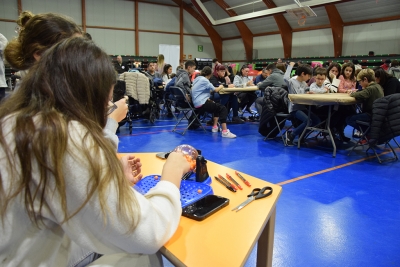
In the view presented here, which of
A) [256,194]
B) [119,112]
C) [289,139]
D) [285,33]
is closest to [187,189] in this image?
[256,194]

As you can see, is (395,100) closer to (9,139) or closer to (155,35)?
(9,139)

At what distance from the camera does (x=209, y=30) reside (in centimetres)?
1711

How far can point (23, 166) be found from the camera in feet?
1.92

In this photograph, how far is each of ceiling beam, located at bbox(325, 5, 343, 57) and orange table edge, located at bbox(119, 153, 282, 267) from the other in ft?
41.0

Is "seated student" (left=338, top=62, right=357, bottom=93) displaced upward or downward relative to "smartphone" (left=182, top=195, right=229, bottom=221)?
upward

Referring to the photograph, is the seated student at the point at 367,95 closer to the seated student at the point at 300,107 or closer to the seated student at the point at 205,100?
the seated student at the point at 300,107

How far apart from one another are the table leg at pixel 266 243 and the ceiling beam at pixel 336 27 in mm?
12458

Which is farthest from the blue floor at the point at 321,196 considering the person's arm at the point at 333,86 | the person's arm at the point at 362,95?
the person's arm at the point at 333,86

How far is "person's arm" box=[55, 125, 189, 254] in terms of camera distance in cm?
60

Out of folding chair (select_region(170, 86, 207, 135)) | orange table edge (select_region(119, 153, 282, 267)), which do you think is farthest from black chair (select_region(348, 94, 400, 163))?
orange table edge (select_region(119, 153, 282, 267))

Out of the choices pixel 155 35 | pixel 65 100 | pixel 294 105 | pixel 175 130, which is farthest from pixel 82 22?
pixel 65 100

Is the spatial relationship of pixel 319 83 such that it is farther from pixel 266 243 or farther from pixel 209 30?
pixel 209 30

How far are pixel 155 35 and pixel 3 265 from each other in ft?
52.4

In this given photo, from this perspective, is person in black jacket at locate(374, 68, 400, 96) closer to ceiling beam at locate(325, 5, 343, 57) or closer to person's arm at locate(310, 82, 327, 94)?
person's arm at locate(310, 82, 327, 94)
